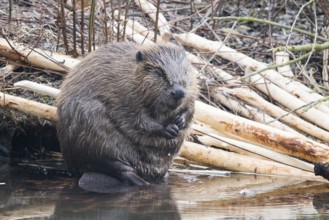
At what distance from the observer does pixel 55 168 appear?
18.4ft

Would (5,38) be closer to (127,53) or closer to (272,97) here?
(127,53)

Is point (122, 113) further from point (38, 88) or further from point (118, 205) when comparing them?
point (118, 205)

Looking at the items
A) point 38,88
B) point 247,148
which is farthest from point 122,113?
point 247,148

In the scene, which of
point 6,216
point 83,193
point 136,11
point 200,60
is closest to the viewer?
point 6,216

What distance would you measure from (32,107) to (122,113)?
0.77 metres

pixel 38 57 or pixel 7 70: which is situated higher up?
pixel 38 57

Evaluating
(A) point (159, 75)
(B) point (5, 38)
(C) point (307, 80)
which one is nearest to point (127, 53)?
(A) point (159, 75)

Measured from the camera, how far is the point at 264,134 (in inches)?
210

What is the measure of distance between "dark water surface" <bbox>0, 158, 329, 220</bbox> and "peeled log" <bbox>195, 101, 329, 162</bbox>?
0.65 ft

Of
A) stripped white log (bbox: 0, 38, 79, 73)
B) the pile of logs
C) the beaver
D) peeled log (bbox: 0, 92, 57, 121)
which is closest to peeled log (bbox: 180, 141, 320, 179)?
the pile of logs

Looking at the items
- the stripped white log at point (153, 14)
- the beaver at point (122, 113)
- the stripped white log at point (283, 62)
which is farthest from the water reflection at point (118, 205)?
the stripped white log at point (153, 14)

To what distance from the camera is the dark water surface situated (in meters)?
→ 4.07

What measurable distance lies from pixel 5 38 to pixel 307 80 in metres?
2.38

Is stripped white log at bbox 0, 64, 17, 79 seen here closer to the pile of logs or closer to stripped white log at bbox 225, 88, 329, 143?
the pile of logs
